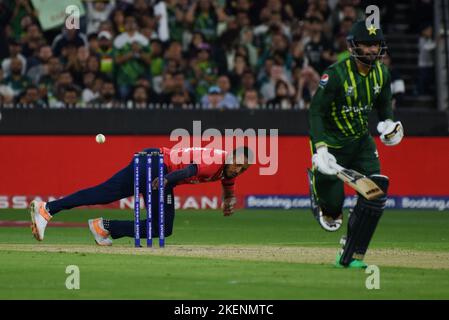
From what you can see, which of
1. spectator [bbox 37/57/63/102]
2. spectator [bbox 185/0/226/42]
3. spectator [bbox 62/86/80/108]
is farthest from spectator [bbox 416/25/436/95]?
spectator [bbox 37/57/63/102]

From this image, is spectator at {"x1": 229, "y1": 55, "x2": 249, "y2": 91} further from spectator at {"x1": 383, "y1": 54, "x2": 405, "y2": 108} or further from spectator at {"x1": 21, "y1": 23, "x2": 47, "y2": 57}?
spectator at {"x1": 21, "y1": 23, "x2": 47, "y2": 57}

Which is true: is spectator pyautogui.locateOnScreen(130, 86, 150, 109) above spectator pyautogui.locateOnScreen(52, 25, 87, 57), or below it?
below

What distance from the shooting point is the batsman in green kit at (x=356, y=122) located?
11.1 m

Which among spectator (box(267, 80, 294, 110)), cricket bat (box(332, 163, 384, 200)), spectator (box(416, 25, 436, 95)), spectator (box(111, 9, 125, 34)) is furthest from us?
spectator (box(416, 25, 436, 95))

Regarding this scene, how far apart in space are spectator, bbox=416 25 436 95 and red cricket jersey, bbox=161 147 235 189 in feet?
34.4

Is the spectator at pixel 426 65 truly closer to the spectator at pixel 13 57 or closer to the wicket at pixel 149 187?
the spectator at pixel 13 57

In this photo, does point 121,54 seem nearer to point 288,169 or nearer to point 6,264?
point 288,169

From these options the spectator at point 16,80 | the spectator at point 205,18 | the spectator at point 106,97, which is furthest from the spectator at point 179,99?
the spectator at point 16,80

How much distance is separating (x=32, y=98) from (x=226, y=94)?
318 centimetres

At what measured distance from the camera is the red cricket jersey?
12875 millimetres

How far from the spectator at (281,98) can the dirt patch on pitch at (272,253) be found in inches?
287

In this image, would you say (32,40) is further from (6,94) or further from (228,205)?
(228,205)

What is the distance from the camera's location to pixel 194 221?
18.1m
